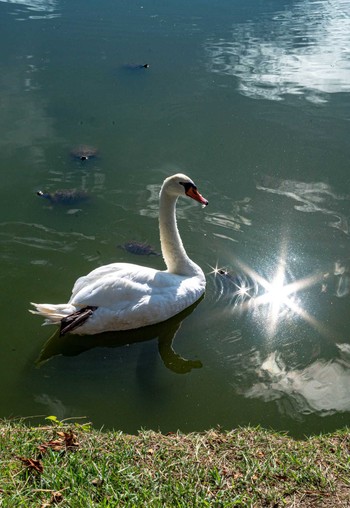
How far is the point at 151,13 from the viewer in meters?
17.1

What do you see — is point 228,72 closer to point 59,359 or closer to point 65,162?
point 65,162

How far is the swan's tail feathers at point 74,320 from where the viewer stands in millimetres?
6082

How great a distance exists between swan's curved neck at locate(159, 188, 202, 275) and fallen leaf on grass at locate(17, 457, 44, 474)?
3.32 metres

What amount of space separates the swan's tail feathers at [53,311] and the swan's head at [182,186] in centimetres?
167

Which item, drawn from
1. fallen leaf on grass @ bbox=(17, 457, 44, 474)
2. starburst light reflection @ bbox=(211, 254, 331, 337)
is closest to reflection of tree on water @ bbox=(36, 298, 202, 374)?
starburst light reflection @ bbox=(211, 254, 331, 337)

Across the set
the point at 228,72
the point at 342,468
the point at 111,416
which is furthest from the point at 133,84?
the point at 342,468

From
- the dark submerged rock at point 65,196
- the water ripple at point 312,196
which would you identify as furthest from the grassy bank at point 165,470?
the dark submerged rock at point 65,196

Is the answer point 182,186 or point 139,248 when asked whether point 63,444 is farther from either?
point 139,248

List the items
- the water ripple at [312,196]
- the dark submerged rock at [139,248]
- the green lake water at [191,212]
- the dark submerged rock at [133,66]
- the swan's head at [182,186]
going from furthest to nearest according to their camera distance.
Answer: the dark submerged rock at [133,66] → the water ripple at [312,196] → the dark submerged rock at [139,248] → the swan's head at [182,186] → the green lake water at [191,212]

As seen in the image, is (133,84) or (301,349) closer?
(301,349)

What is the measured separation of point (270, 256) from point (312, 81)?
6208mm

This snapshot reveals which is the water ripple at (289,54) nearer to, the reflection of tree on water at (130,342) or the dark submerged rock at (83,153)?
the dark submerged rock at (83,153)

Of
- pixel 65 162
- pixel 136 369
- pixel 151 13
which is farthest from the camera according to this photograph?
pixel 151 13

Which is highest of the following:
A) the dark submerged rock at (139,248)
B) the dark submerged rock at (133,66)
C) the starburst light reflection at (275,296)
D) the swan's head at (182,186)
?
the swan's head at (182,186)
